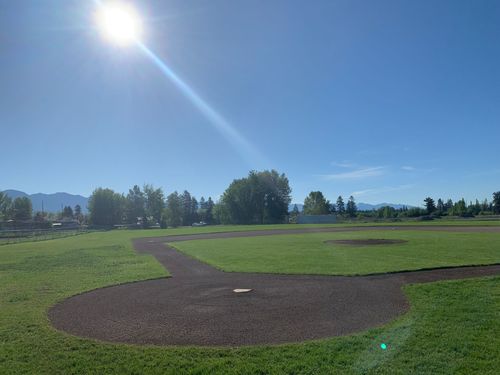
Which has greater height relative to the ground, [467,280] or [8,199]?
[8,199]

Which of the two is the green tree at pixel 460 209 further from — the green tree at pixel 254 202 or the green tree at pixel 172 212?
the green tree at pixel 172 212

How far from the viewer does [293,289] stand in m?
11.2

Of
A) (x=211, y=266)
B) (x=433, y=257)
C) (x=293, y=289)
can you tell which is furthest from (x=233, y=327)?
(x=433, y=257)

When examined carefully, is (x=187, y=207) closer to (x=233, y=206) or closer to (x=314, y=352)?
(x=233, y=206)

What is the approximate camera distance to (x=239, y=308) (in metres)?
9.17

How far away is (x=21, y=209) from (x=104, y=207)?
2707 cm

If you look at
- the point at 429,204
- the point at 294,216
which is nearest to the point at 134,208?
the point at 294,216

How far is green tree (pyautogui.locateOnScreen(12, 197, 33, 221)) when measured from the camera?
118 metres

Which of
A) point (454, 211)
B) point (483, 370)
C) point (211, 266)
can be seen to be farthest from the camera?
point (454, 211)

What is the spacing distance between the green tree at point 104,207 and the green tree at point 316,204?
65.3 meters

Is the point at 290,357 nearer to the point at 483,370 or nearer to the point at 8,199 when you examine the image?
the point at 483,370

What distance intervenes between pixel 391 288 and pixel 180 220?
12558 cm

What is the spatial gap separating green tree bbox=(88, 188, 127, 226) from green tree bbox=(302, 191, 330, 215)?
6535 centimetres

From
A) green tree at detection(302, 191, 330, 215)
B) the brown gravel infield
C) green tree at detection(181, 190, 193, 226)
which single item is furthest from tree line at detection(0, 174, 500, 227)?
the brown gravel infield
